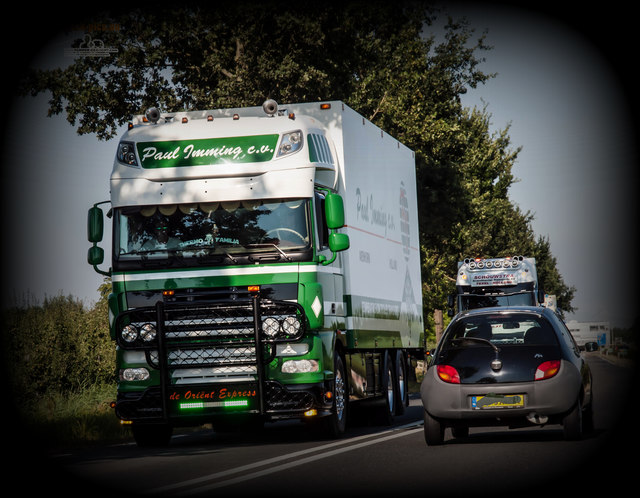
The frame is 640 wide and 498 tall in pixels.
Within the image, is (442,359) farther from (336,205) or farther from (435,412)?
(336,205)

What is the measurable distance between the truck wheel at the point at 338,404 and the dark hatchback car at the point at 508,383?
2.01m

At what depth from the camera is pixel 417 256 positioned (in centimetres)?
2127

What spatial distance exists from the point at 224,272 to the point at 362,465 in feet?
11.2

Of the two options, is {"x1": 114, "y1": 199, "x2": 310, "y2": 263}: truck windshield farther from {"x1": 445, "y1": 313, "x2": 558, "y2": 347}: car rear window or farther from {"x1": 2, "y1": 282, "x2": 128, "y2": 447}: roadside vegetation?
{"x1": 2, "y1": 282, "x2": 128, "y2": 447}: roadside vegetation

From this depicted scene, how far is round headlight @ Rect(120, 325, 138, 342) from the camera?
13.5 metres

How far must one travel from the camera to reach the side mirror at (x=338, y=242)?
13625 mm

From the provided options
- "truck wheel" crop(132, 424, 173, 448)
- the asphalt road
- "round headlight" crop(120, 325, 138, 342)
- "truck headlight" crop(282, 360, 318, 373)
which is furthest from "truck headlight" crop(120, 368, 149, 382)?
"truck headlight" crop(282, 360, 318, 373)

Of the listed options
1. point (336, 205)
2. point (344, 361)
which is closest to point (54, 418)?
point (344, 361)

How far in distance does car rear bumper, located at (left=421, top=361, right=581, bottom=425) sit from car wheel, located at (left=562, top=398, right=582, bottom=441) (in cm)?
18

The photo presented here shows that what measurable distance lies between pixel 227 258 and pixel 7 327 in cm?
848

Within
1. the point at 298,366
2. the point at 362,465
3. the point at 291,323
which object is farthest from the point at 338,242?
the point at 362,465

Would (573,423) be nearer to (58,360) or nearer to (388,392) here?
(388,392)

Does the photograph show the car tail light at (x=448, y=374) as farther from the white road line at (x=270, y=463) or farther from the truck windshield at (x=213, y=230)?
the truck windshield at (x=213, y=230)

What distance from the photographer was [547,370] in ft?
39.2
